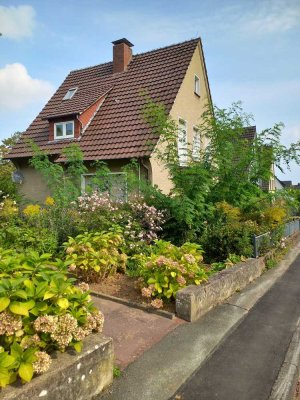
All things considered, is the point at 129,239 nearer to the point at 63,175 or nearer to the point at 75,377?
the point at 75,377

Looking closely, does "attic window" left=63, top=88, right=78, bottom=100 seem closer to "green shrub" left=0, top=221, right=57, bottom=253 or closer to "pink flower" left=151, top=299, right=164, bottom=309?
"green shrub" left=0, top=221, right=57, bottom=253

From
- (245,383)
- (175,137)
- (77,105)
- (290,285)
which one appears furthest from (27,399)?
(77,105)

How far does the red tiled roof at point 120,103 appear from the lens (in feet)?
40.5

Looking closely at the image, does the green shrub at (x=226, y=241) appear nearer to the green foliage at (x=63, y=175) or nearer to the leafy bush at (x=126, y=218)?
the leafy bush at (x=126, y=218)

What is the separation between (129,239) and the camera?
23.0ft

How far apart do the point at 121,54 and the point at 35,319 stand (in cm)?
1665

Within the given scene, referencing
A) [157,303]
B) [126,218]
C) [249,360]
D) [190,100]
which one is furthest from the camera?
[190,100]

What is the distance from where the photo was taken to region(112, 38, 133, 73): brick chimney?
16375 millimetres

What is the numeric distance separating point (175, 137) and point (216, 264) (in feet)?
12.3

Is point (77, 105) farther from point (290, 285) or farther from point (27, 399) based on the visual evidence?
point (27, 399)

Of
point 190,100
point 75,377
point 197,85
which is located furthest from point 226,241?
point 197,85

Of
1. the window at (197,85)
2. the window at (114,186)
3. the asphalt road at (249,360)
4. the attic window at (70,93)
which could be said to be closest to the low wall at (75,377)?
the asphalt road at (249,360)

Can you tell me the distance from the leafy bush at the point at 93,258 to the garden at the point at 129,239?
0.02 meters

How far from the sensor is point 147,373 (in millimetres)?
3104
